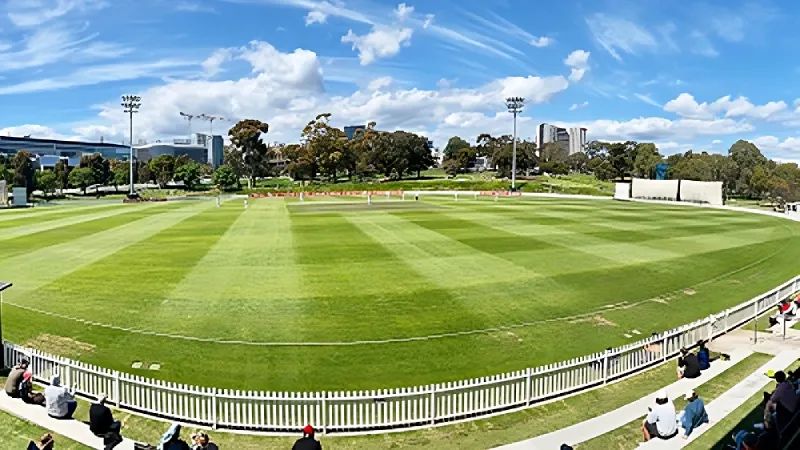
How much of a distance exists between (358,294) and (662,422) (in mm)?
14215

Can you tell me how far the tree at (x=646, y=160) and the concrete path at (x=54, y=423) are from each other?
149494 mm

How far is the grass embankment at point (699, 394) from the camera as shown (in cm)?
1190

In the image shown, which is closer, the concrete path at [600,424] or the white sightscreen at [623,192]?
the concrete path at [600,424]

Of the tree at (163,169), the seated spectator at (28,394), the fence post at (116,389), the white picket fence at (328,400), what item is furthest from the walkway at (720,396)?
the tree at (163,169)

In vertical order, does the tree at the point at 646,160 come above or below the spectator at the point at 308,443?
above

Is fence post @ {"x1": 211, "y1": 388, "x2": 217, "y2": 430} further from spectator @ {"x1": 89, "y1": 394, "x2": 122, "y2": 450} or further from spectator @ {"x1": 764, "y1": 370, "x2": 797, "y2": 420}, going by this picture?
spectator @ {"x1": 764, "y1": 370, "x2": 797, "y2": 420}

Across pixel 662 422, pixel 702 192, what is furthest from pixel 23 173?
pixel 662 422

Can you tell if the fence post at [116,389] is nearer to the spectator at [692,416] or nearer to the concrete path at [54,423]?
the concrete path at [54,423]

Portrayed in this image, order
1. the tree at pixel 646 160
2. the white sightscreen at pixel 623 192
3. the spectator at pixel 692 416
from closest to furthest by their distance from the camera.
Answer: the spectator at pixel 692 416 → the white sightscreen at pixel 623 192 → the tree at pixel 646 160

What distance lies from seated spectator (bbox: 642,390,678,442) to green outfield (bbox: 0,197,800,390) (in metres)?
5.34

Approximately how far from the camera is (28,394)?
1367 centimetres

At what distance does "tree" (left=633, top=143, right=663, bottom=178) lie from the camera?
149250 millimetres

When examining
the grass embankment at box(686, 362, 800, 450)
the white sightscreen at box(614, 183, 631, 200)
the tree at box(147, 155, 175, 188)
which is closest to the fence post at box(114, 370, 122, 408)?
the grass embankment at box(686, 362, 800, 450)

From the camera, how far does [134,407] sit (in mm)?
13609
